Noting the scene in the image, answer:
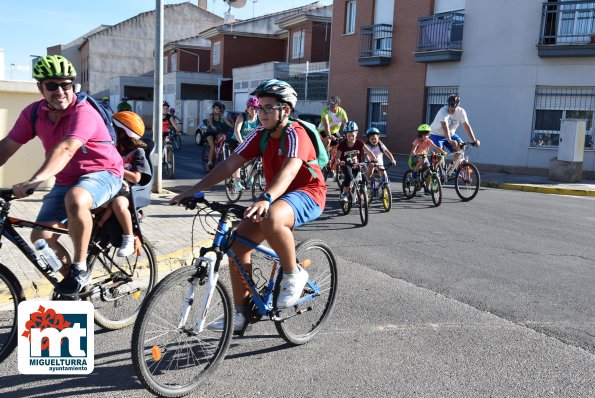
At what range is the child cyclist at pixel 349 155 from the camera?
10.1 meters

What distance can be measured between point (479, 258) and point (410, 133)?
16706mm

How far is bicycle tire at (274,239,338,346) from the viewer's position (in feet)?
14.3

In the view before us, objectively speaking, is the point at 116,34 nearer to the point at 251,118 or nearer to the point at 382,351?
the point at 251,118

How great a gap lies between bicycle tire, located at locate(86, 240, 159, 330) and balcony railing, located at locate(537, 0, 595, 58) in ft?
56.0

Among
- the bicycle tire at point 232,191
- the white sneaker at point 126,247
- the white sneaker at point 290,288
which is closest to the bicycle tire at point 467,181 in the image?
the bicycle tire at point 232,191

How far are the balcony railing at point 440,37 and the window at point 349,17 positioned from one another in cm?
503

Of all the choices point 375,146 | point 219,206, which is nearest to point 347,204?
point 375,146

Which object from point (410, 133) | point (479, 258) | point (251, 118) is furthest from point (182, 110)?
point (479, 258)

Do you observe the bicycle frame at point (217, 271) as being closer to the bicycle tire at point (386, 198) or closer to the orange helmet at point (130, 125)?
the orange helmet at point (130, 125)

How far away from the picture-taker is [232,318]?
3779 millimetres

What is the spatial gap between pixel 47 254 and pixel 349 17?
2556 centimetres

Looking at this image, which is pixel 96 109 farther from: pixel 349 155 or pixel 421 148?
pixel 421 148

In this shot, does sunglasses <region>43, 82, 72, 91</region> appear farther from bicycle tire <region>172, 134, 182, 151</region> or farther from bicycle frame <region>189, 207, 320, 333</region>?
bicycle tire <region>172, 134, 182, 151</region>

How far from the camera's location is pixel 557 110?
19.2m
